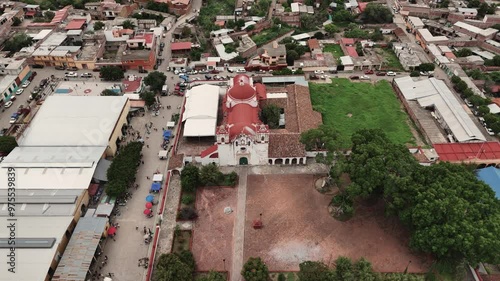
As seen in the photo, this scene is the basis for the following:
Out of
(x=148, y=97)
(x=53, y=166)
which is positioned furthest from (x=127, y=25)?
(x=53, y=166)

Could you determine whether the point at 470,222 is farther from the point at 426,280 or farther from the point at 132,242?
the point at 132,242

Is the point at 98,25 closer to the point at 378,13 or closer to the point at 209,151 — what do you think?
the point at 209,151

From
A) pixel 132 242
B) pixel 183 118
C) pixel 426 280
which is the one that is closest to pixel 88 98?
pixel 183 118

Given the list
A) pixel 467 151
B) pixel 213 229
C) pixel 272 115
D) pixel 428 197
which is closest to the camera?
pixel 428 197

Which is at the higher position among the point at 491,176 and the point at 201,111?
the point at 201,111

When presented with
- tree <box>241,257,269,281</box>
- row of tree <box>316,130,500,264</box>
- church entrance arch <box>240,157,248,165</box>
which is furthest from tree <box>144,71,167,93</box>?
tree <box>241,257,269,281</box>

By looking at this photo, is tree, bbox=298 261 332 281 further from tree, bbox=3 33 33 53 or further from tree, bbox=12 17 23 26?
tree, bbox=12 17 23 26

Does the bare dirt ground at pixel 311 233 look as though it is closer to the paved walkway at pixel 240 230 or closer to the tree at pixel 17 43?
the paved walkway at pixel 240 230
